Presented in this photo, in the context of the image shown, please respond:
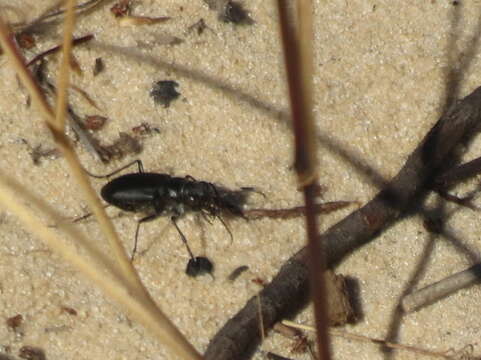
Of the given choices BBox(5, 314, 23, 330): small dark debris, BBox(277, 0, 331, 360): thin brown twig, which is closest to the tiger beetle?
BBox(5, 314, 23, 330): small dark debris

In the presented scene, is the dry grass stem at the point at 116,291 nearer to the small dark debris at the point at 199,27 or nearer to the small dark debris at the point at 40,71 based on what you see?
the small dark debris at the point at 40,71

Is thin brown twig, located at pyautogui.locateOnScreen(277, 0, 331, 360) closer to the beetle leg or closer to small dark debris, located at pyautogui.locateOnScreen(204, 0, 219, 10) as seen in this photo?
the beetle leg

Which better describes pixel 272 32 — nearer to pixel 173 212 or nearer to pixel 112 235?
pixel 173 212

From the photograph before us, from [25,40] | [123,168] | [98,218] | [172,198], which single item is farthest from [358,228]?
[98,218]

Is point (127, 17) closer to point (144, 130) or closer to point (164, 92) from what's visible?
point (164, 92)

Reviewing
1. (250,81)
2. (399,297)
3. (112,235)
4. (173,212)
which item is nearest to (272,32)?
(250,81)
